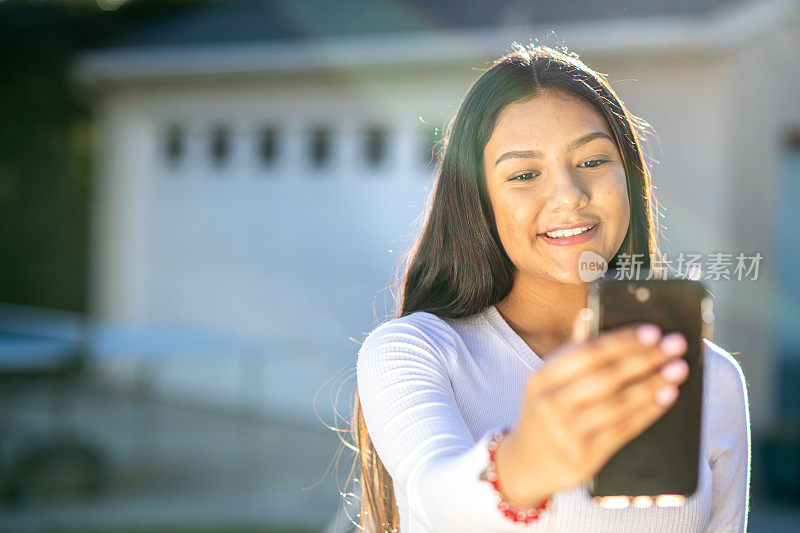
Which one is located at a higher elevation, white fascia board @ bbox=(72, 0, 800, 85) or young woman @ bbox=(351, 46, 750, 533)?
white fascia board @ bbox=(72, 0, 800, 85)

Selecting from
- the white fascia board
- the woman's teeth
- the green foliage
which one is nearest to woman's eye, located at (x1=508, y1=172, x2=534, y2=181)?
the woman's teeth

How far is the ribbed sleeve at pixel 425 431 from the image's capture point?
1.02 metres

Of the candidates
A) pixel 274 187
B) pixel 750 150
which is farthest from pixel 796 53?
pixel 274 187

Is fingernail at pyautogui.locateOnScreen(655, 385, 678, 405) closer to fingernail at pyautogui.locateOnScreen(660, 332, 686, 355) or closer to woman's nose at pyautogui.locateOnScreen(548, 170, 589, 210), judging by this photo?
fingernail at pyautogui.locateOnScreen(660, 332, 686, 355)

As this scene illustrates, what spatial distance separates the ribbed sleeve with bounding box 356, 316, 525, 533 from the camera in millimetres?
1021

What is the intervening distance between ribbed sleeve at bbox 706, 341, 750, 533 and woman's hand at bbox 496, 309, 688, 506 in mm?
892

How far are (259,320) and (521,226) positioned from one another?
7900 millimetres

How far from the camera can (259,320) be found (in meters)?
9.38

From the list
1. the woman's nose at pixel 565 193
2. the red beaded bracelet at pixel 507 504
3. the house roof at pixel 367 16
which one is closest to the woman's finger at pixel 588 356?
the red beaded bracelet at pixel 507 504

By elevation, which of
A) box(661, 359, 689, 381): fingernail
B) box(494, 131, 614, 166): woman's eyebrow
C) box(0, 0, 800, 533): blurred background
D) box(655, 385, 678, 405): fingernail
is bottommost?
box(655, 385, 678, 405): fingernail

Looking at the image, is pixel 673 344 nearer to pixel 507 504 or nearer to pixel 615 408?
pixel 615 408

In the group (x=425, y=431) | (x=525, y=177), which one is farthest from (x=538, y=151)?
(x=425, y=431)

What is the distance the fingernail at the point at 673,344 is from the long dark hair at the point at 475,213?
2.76 feet

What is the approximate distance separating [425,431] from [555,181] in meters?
0.56
